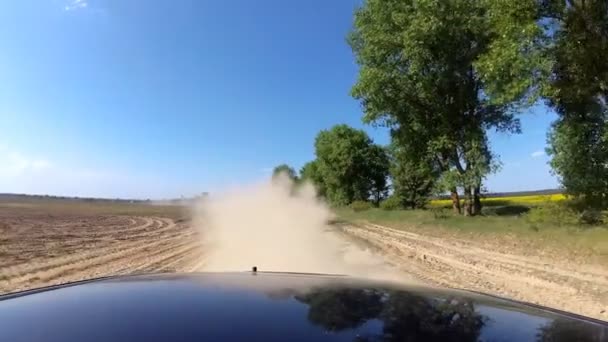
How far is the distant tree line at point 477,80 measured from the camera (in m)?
19.0

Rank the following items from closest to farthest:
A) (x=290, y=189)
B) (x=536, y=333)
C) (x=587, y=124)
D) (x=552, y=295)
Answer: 1. (x=536, y=333)
2. (x=552, y=295)
3. (x=587, y=124)
4. (x=290, y=189)

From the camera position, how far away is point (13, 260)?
15.2 meters

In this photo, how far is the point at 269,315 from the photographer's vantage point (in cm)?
242

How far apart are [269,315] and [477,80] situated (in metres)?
30.1

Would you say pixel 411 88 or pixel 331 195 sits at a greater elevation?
pixel 411 88

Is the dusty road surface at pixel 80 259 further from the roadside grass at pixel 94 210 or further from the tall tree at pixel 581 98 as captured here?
the roadside grass at pixel 94 210

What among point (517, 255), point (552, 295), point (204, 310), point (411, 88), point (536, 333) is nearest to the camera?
point (536, 333)

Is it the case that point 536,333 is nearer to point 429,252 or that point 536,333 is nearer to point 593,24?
point 429,252

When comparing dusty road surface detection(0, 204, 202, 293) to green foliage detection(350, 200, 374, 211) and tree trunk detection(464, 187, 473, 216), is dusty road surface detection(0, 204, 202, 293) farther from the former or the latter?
green foliage detection(350, 200, 374, 211)

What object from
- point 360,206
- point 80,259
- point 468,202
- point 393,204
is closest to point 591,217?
point 468,202

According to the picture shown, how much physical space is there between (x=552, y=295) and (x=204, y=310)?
339 inches

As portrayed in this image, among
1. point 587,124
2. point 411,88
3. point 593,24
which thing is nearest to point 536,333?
point 593,24

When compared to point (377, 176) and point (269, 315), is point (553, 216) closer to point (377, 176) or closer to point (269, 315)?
point (269, 315)

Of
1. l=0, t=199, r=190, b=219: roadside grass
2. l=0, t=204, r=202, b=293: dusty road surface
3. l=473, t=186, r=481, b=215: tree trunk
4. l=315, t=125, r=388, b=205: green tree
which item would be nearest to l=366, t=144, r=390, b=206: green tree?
l=315, t=125, r=388, b=205: green tree
